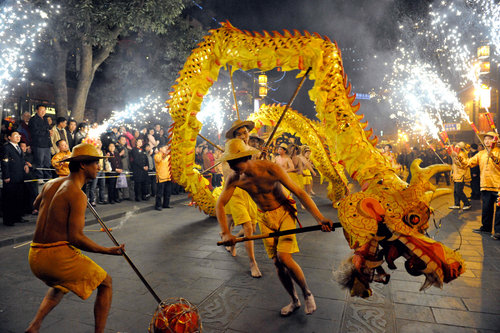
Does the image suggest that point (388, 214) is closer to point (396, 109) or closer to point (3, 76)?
point (3, 76)

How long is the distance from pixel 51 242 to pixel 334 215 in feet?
23.8

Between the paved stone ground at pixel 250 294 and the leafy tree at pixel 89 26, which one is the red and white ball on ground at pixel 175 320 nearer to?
the paved stone ground at pixel 250 294

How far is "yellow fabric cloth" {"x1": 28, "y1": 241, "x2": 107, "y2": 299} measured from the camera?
245 centimetres

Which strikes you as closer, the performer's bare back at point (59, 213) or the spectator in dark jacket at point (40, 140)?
the performer's bare back at point (59, 213)

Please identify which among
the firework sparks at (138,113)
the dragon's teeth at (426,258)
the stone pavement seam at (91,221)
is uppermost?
the firework sparks at (138,113)

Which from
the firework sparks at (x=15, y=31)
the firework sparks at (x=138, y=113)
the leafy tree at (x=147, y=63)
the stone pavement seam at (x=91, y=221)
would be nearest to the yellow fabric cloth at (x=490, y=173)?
the stone pavement seam at (x=91, y=221)

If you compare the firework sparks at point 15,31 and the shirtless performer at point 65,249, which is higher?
the firework sparks at point 15,31

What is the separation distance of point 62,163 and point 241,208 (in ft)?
15.3

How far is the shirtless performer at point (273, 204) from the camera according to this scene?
A: 10.4 feet

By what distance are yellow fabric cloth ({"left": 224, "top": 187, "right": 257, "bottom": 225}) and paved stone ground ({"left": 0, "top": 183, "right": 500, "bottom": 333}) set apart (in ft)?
2.22

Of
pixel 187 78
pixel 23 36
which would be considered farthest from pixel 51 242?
pixel 23 36

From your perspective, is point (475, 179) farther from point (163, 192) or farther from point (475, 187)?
point (163, 192)

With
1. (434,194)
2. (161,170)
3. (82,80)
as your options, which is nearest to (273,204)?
(434,194)

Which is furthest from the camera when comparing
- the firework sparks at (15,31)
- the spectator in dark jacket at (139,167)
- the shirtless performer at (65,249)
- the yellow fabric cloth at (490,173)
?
Result: the spectator in dark jacket at (139,167)
